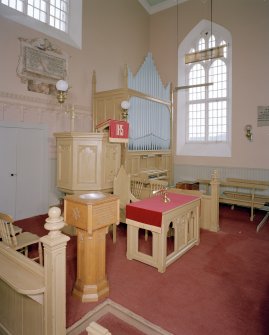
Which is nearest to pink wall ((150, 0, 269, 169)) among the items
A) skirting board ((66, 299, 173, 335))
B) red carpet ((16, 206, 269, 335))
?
red carpet ((16, 206, 269, 335))

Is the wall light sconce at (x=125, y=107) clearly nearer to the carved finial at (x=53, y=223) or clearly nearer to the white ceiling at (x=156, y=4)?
the carved finial at (x=53, y=223)

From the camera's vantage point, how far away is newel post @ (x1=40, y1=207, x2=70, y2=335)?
1556 millimetres

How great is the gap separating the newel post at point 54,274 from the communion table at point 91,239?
72 cm

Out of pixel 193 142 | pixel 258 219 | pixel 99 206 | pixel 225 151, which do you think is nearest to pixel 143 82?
pixel 193 142

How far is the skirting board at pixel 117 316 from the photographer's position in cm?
212

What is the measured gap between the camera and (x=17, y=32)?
5102 millimetres

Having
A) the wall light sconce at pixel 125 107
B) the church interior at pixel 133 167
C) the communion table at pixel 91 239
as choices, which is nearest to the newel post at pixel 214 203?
the church interior at pixel 133 167

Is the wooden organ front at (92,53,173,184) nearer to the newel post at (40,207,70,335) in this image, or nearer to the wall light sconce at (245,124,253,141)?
the wall light sconce at (245,124,253,141)

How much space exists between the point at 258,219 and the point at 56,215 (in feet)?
17.0

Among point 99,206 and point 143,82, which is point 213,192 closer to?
point 99,206

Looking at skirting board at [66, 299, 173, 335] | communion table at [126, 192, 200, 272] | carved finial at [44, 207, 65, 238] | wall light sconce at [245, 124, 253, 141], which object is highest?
wall light sconce at [245, 124, 253, 141]

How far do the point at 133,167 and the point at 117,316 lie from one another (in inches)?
171

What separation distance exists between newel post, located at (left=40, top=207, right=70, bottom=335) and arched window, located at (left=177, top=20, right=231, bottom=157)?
20.7ft

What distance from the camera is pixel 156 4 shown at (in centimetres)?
838
